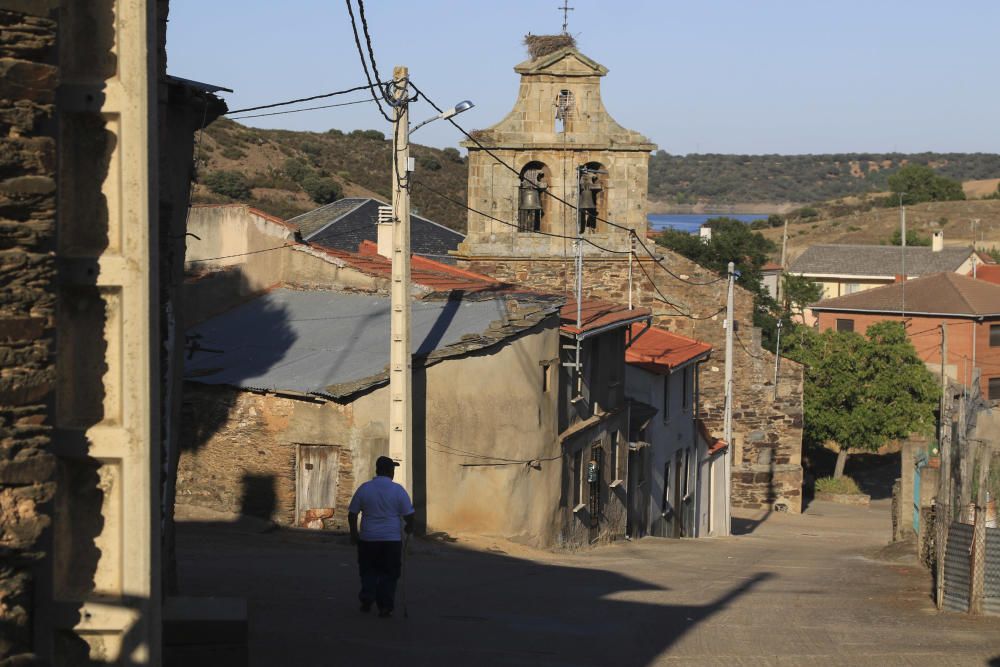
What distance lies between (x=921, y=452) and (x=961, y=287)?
3635 cm

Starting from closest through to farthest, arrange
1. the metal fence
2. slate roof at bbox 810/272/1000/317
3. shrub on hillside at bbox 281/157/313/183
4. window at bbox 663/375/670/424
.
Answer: the metal fence → window at bbox 663/375/670/424 → slate roof at bbox 810/272/1000/317 → shrub on hillside at bbox 281/157/313/183

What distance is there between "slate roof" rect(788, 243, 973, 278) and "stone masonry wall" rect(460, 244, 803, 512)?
38.8 meters

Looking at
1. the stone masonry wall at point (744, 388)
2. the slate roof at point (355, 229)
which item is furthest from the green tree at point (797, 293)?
the stone masonry wall at point (744, 388)

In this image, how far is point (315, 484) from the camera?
18.5m

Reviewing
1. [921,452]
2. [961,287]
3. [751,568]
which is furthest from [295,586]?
[961,287]

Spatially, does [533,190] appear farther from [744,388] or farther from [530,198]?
[744,388]

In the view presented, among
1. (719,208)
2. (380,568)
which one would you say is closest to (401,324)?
(380,568)

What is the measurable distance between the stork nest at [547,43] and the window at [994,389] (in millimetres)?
28898

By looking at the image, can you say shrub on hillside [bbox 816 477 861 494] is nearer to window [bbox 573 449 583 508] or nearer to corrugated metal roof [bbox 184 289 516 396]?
window [bbox 573 449 583 508]

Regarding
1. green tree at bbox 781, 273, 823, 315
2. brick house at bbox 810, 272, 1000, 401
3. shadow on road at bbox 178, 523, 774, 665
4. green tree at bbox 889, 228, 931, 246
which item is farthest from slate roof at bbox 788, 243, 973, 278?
shadow on road at bbox 178, 523, 774, 665

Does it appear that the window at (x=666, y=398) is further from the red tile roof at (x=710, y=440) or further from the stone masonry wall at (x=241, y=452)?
the stone masonry wall at (x=241, y=452)

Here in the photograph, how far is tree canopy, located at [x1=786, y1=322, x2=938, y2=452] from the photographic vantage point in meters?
42.4

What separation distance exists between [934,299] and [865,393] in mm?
16126

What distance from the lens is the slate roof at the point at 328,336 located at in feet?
61.2
